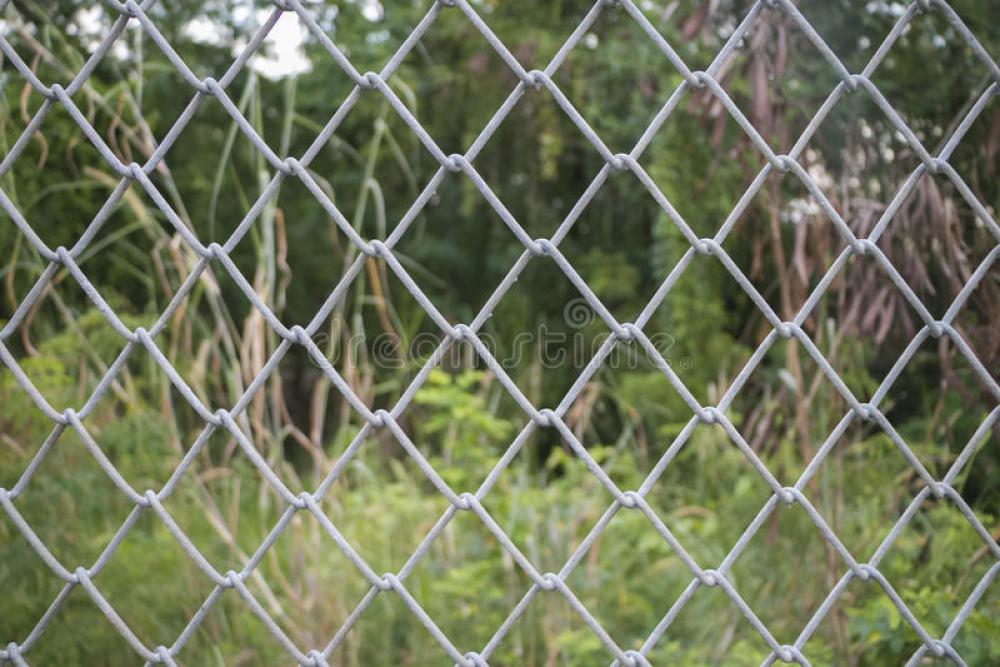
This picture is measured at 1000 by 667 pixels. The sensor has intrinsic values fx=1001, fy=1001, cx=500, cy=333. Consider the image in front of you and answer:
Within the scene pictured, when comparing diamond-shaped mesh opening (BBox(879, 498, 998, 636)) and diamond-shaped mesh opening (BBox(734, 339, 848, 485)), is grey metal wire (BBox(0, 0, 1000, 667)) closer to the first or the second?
diamond-shaped mesh opening (BBox(879, 498, 998, 636))

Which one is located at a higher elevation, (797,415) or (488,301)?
(797,415)

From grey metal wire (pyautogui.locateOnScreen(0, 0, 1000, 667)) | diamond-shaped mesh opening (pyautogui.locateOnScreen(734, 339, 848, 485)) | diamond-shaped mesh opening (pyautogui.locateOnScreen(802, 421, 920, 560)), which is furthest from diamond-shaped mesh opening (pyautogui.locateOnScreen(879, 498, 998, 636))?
grey metal wire (pyautogui.locateOnScreen(0, 0, 1000, 667))

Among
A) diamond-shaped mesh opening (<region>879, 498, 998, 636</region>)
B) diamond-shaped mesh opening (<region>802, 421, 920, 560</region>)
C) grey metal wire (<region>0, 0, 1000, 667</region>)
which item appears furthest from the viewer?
diamond-shaped mesh opening (<region>802, 421, 920, 560</region>)

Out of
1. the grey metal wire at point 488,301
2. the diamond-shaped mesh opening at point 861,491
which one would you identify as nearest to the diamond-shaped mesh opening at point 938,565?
the diamond-shaped mesh opening at point 861,491

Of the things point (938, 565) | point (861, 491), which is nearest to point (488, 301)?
point (938, 565)

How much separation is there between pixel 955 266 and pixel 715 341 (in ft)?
4.64

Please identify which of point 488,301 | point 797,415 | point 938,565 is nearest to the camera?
point 488,301

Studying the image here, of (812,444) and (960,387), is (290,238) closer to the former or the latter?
(812,444)

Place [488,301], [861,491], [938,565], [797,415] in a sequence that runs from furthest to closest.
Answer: [861,491], [797,415], [938,565], [488,301]

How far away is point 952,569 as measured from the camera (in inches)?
79.7

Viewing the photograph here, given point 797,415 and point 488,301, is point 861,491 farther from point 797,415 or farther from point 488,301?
point 488,301

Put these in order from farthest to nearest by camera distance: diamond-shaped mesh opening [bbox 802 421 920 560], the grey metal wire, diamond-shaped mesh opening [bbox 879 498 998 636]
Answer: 1. diamond-shaped mesh opening [bbox 802 421 920 560]
2. diamond-shaped mesh opening [bbox 879 498 998 636]
3. the grey metal wire

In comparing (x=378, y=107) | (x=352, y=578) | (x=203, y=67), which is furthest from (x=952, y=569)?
(x=203, y=67)

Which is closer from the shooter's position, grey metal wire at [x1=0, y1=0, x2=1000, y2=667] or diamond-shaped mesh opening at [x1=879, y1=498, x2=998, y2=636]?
grey metal wire at [x1=0, y1=0, x2=1000, y2=667]
